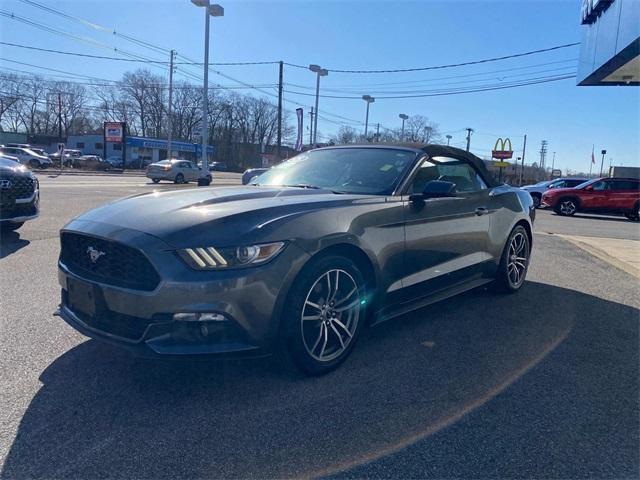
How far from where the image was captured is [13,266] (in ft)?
18.0

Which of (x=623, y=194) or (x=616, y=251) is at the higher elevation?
(x=623, y=194)

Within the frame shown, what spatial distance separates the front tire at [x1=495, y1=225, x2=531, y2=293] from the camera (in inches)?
201

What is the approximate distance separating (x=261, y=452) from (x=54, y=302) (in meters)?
2.97

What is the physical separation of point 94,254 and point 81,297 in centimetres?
28

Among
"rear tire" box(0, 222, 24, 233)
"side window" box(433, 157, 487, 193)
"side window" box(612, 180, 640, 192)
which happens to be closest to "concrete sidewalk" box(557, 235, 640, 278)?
"side window" box(433, 157, 487, 193)

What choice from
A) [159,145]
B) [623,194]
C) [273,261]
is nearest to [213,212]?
[273,261]

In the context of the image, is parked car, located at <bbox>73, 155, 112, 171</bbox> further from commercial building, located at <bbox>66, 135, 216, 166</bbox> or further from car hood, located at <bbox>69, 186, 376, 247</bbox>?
car hood, located at <bbox>69, 186, 376, 247</bbox>

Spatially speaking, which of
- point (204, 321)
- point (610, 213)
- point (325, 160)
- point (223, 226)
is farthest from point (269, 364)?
point (610, 213)

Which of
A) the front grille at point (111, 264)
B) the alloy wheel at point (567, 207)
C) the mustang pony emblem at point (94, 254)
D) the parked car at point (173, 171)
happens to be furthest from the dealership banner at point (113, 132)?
the mustang pony emblem at point (94, 254)

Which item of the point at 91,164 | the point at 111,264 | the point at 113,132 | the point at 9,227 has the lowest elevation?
the point at 9,227

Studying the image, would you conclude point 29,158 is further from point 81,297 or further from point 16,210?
point 81,297

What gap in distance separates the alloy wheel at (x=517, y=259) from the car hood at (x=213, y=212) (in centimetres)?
245

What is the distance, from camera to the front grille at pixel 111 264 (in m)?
2.60

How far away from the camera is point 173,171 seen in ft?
94.3
